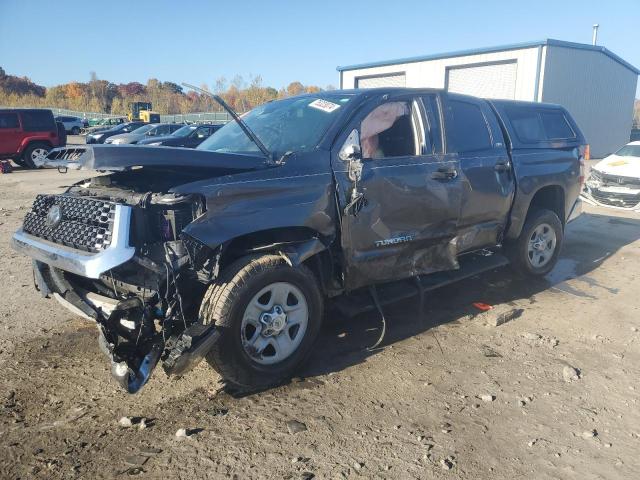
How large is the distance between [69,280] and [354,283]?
2.10 meters

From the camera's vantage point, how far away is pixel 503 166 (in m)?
5.04

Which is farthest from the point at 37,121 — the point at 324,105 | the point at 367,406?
the point at 367,406

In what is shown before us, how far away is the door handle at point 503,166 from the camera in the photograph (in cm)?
495

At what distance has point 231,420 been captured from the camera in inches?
122

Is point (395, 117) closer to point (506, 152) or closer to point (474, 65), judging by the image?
point (506, 152)

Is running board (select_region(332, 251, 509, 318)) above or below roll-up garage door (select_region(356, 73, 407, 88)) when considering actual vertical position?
below

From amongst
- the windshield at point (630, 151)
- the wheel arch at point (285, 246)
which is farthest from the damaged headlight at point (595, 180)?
the wheel arch at point (285, 246)

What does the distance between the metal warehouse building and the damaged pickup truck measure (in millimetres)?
20459

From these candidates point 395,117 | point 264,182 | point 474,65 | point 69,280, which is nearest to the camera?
point 264,182

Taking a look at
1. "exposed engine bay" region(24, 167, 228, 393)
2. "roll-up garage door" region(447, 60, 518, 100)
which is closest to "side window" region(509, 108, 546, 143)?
"exposed engine bay" region(24, 167, 228, 393)

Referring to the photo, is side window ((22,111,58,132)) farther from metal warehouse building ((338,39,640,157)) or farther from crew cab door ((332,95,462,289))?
crew cab door ((332,95,462,289))

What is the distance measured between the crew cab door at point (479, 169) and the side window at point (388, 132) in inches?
16.9

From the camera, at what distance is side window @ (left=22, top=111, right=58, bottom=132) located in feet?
60.1

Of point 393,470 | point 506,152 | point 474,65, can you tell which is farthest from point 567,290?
point 474,65
